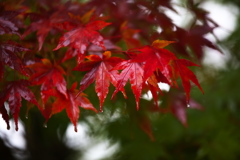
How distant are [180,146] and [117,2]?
1119mm

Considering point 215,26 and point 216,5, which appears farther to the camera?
point 216,5

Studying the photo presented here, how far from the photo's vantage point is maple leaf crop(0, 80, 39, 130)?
0.68 metres

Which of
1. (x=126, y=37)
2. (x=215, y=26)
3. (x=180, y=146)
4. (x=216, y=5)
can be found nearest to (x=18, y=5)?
(x=126, y=37)

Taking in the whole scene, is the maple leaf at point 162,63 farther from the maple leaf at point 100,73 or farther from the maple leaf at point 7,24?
the maple leaf at point 7,24

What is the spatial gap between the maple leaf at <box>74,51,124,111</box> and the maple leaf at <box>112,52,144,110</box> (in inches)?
1.7

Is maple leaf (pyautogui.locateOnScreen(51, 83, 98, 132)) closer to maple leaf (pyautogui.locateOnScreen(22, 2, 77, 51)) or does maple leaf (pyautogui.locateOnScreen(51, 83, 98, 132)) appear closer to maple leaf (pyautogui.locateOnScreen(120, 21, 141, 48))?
maple leaf (pyautogui.locateOnScreen(22, 2, 77, 51))

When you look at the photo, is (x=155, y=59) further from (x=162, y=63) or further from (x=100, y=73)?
(x=100, y=73)

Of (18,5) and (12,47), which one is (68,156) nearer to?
(18,5)

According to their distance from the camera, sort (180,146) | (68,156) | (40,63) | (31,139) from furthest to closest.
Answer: (68,156) → (180,146) → (31,139) → (40,63)

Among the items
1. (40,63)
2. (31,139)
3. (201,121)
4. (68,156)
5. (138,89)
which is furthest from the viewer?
(68,156)

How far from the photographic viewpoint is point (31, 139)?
1.53 metres

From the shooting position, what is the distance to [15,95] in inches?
27.4

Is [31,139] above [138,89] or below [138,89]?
below

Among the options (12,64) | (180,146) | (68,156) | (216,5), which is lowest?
(68,156)
